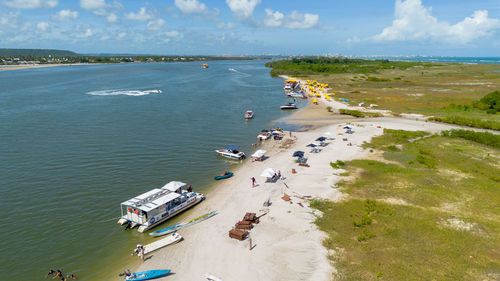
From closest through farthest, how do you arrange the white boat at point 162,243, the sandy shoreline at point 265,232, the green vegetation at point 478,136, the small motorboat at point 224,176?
the sandy shoreline at point 265,232 < the white boat at point 162,243 < the small motorboat at point 224,176 < the green vegetation at point 478,136

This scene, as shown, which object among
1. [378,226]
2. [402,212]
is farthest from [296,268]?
[402,212]

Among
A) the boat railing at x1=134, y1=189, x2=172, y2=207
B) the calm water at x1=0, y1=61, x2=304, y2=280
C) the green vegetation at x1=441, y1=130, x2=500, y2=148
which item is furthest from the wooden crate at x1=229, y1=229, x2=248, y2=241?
the green vegetation at x1=441, y1=130, x2=500, y2=148

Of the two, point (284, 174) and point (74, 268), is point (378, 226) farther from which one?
point (74, 268)

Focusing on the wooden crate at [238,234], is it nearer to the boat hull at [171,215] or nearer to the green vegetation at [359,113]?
the boat hull at [171,215]

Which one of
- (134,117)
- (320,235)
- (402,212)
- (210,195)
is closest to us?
(320,235)

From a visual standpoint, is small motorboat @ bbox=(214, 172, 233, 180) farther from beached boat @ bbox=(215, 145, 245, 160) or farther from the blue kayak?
the blue kayak

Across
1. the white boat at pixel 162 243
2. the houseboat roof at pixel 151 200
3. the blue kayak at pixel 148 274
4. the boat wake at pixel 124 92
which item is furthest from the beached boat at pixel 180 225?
the boat wake at pixel 124 92
